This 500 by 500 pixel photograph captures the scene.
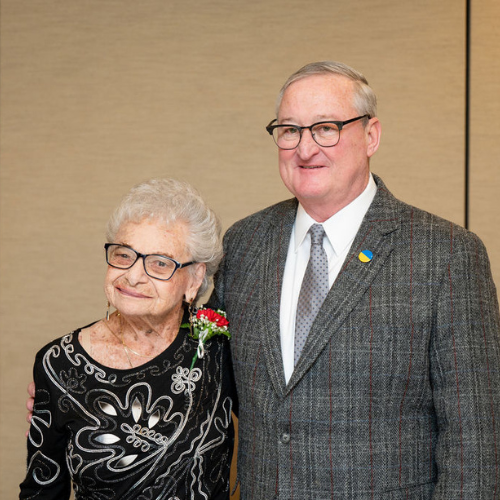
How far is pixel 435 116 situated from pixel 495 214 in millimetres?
573

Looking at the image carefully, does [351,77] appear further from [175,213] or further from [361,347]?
[361,347]

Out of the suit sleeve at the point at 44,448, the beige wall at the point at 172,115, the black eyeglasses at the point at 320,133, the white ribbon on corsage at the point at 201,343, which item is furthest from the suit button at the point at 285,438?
the beige wall at the point at 172,115

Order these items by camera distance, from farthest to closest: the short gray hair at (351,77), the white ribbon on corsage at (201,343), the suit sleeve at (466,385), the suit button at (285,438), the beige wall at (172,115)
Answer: the beige wall at (172,115) < the white ribbon on corsage at (201,343) < the short gray hair at (351,77) < the suit button at (285,438) < the suit sleeve at (466,385)

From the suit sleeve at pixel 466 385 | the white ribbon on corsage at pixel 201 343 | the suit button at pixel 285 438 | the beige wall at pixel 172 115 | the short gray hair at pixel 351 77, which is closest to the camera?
the suit sleeve at pixel 466 385

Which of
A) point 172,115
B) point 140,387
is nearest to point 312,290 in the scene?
point 140,387

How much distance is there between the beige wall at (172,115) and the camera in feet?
11.0

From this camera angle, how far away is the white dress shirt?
2092 millimetres

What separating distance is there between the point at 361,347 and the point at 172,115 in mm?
1969

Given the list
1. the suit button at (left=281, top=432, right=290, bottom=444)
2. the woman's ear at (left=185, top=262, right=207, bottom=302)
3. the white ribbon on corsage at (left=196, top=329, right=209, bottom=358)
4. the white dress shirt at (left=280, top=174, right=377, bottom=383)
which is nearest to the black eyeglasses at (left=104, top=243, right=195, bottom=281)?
the woman's ear at (left=185, top=262, right=207, bottom=302)

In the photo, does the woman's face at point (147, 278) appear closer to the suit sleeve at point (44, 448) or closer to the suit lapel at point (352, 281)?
the suit sleeve at point (44, 448)

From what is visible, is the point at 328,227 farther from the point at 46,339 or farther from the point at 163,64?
the point at 46,339

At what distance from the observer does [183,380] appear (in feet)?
7.01

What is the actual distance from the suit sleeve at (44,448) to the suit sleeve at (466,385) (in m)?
1.14

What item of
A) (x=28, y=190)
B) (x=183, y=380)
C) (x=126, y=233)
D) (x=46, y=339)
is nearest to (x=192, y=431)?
(x=183, y=380)
